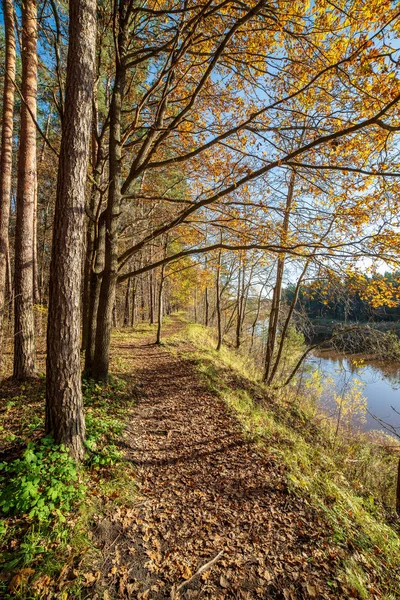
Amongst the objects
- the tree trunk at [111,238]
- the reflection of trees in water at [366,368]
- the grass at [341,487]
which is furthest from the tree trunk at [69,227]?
the reflection of trees in water at [366,368]

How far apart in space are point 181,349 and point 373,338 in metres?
7.19

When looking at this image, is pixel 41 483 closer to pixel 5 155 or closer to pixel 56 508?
pixel 56 508

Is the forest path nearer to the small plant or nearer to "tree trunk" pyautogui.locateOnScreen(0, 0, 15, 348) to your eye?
the small plant

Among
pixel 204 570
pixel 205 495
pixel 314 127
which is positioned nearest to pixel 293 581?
pixel 204 570

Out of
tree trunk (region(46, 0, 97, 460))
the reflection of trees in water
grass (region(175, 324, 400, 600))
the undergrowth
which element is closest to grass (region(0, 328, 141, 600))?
the undergrowth

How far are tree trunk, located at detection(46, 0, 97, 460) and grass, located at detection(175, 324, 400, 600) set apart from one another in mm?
3234

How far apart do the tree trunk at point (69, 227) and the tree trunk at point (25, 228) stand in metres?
3.06

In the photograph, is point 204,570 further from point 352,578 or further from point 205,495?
point 352,578

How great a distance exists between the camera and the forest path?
2.33 metres

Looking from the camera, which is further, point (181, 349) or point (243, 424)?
point (181, 349)

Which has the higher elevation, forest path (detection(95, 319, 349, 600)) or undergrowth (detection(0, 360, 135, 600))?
undergrowth (detection(0, 360, 135, 600))

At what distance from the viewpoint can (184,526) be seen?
2902mm

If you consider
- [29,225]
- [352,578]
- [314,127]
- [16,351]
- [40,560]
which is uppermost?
[314,127]

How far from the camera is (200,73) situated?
5582 millimetres
